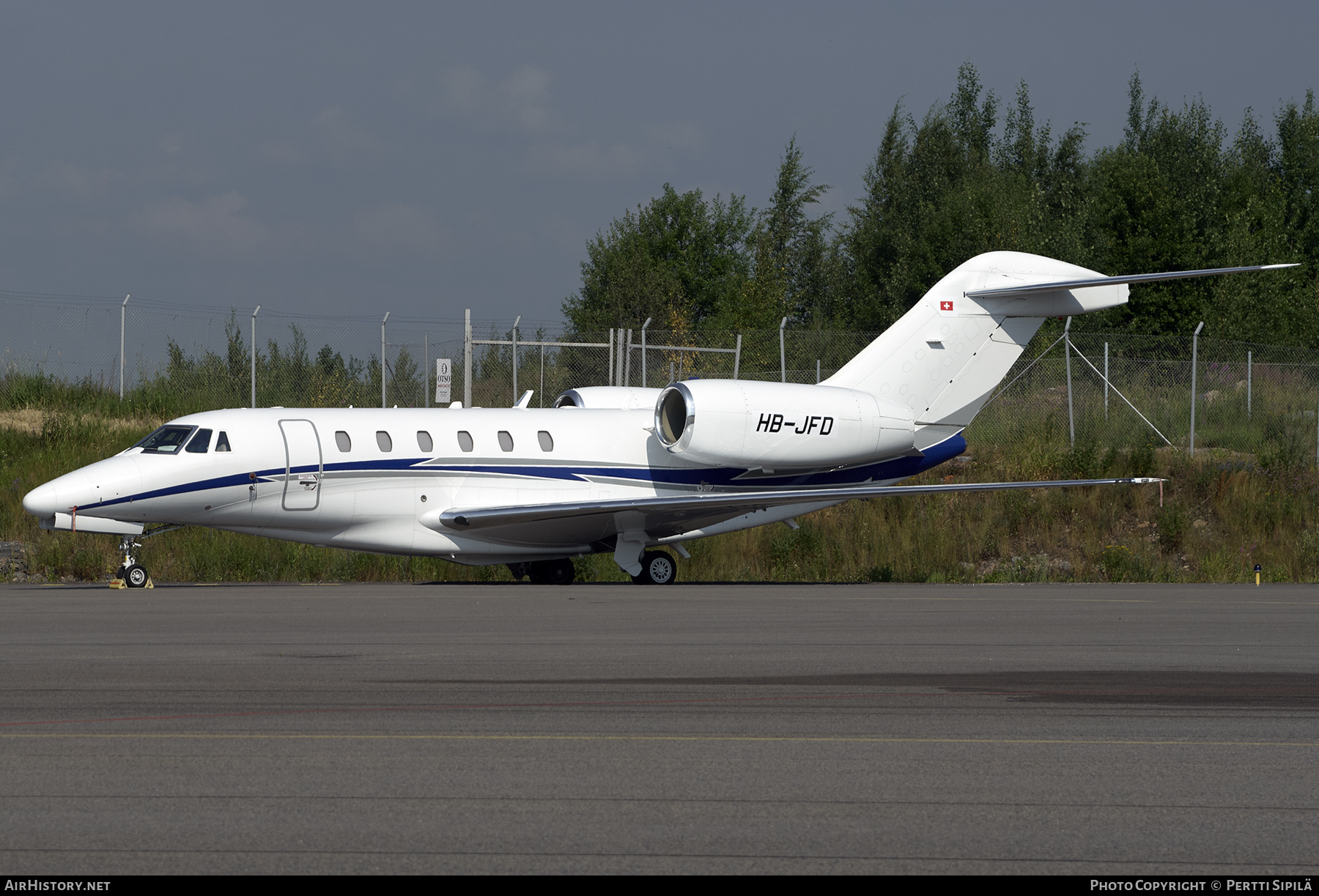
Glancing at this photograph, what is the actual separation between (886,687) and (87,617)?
26.9 ft

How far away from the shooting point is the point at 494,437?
67.7 feet

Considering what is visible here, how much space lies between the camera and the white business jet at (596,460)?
18.7 m

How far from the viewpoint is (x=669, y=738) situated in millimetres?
7215

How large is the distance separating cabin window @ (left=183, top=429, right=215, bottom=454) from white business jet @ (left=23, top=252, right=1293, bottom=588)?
0.02 meters

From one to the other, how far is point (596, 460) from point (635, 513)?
1.22m

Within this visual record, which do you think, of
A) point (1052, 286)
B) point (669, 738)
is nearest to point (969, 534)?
point (1052, 286)

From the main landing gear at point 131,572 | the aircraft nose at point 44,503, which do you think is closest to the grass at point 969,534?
the main landing gear at point 131,572

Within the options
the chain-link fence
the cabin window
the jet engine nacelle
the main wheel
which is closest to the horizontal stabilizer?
the jet engine nacelle

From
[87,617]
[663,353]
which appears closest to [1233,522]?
[663,353]

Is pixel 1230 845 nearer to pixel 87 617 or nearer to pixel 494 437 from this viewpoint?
pixel 87 617

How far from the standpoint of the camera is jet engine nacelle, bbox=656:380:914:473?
20609 mm

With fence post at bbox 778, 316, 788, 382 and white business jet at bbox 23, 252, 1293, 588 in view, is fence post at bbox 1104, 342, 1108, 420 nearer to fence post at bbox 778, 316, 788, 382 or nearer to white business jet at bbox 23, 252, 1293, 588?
fence post at bbox 778, 316, 788, 382

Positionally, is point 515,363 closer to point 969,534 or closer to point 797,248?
point 969,534

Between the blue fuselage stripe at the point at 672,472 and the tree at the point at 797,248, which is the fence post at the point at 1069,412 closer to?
the blue fuselage stripe at the point at 672,472
